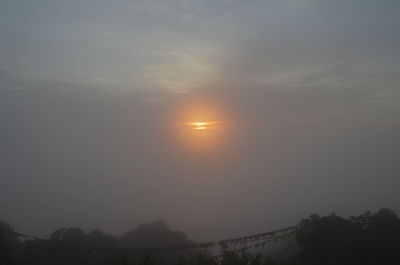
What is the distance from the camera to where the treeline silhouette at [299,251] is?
3088 centimetres

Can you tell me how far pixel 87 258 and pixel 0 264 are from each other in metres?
10.2

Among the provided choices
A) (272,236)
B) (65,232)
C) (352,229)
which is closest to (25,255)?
(65,232)

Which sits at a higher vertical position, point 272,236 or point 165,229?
point 165,229

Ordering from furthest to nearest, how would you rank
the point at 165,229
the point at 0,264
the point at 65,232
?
1. the point at 165,229
2. the point at 65,232
3. the point at 0,264

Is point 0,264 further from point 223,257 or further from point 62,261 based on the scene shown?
point 223,257

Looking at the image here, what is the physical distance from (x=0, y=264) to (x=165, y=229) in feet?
98.6

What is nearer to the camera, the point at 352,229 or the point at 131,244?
the point at 352,229

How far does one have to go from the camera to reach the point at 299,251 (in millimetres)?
48406

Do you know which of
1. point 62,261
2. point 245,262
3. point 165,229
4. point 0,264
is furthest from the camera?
point 165,229

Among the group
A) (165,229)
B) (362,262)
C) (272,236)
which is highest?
(165,229)

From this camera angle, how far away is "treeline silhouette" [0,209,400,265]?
3088 cm

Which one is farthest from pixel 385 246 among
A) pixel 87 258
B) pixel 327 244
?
pixel 87 258

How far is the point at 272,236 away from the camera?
39.7m

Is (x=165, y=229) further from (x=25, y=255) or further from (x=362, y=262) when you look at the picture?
(x=362, y=262)
